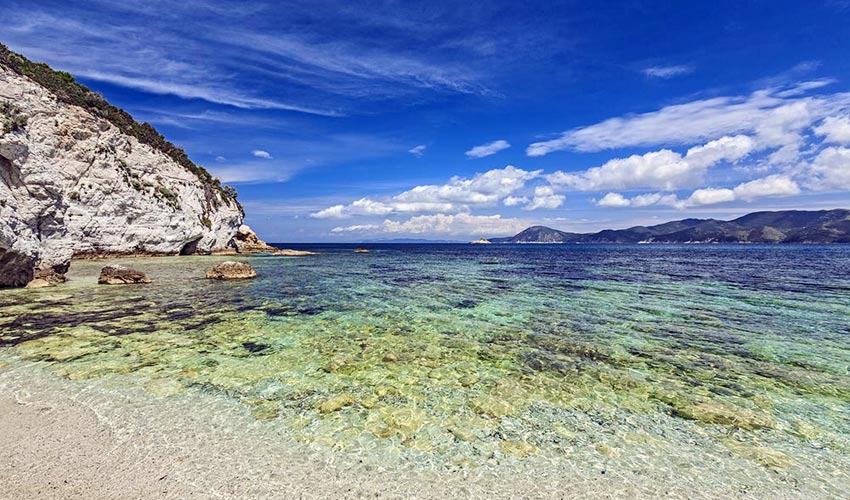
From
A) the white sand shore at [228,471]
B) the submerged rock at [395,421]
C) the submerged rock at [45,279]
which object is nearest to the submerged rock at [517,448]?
the white sand shore at [228,471]

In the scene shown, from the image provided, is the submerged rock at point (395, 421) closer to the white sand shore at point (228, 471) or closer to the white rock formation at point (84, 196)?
the white sand shore at point (228, 471)

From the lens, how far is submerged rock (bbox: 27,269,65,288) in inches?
873

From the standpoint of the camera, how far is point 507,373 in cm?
951

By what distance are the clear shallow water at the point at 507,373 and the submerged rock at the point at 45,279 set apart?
2.67 metres

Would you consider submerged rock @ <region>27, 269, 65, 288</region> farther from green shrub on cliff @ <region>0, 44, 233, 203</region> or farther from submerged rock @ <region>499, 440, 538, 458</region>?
submerged rock @ <region>499, 440, 538, 458</region>

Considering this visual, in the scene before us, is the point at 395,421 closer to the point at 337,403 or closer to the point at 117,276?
the point at 337,403

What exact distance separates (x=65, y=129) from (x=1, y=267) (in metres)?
29.6

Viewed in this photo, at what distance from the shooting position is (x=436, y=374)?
30.9 ft

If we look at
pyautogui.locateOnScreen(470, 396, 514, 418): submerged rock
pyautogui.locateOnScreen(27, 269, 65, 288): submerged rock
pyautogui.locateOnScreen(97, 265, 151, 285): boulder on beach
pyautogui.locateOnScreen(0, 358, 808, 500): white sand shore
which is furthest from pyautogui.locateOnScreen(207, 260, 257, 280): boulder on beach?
pyautogui.locateOnScreen(470, 396, 514, 418): submerged rock

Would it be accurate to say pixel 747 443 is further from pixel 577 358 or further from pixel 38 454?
pixel 38 454

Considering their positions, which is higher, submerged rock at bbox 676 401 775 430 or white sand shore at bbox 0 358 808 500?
white sand shore at bbox 0 358 808 500

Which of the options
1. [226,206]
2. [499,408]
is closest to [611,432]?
[499,408]

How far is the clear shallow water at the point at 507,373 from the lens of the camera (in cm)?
602

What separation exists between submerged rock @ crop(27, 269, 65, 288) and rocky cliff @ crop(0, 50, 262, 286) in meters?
0.37
